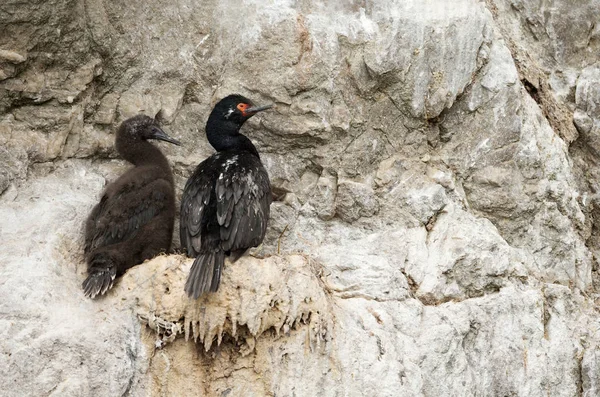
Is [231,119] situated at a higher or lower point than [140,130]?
higher

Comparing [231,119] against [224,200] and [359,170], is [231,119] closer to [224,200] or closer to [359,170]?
[224,200]

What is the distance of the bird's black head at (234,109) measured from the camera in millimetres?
8352

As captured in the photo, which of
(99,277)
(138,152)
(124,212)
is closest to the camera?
(99,277)

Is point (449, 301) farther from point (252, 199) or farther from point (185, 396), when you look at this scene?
point (185, 396)

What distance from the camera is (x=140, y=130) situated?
8.31 metres

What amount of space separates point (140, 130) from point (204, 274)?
178 cm

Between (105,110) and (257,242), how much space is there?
1943mm

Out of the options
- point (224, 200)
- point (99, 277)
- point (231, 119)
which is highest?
point (231, 119)

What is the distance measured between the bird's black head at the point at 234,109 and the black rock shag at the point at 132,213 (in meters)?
0.47

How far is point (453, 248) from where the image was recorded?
325 inches

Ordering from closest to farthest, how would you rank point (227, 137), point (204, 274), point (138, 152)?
point (204, 274)
point (138, 152)
point (227, 137)

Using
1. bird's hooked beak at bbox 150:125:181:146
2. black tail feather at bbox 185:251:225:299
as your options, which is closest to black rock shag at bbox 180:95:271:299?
black tail feather at bbox 185:251:225:299

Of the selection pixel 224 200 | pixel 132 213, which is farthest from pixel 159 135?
pixel 224 200

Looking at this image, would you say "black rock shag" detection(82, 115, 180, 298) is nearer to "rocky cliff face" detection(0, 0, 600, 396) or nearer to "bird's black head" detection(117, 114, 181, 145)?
"bird's black head" detection(117, 114, 181, 145)
